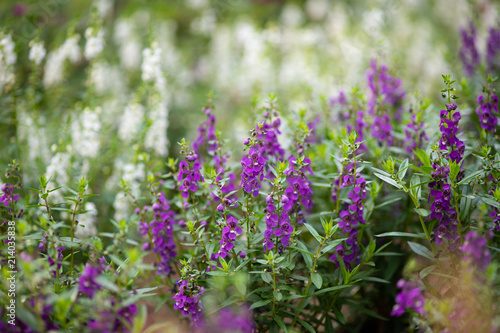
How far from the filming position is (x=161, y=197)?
214cm

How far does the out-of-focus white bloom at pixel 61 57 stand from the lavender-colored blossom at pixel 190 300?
2984mm

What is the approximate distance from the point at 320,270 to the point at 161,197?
1.06 m

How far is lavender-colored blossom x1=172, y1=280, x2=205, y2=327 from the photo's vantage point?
71.1 inches

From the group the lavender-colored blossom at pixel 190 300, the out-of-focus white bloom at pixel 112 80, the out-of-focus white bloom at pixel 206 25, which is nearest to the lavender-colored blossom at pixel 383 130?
the lavender-colored blossom at pixel 190 300

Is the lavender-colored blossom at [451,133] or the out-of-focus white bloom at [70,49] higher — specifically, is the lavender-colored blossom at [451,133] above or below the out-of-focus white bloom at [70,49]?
below

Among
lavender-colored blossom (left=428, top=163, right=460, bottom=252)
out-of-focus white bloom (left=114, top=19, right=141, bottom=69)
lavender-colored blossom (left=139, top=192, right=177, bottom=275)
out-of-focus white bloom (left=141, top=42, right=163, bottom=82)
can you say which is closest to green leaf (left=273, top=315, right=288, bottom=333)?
lavender-colored blossom (left=139, top=192, right=177, bottom=275)

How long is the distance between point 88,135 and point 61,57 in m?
1.15

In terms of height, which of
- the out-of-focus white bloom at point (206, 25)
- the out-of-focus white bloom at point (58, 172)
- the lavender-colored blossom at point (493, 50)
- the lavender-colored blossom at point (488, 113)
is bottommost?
the out-of-focus white bloom at point (58, 172)

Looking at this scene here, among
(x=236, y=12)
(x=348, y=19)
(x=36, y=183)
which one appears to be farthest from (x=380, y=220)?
(x=236, y=12)

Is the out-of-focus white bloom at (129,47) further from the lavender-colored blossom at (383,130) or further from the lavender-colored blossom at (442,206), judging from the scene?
the lavender-colored blossom at (442,206)

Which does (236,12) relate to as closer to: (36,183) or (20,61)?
(20,61)

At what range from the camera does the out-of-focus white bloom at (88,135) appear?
3.27 m

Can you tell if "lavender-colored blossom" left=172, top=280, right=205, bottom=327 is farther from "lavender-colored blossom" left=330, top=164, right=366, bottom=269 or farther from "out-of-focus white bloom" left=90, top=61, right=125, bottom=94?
"out-of-focus white bloom" left=90, top=61, right=125, bottom=94

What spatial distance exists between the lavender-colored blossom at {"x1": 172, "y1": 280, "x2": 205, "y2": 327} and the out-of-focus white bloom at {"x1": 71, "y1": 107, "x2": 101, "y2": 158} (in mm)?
1966
